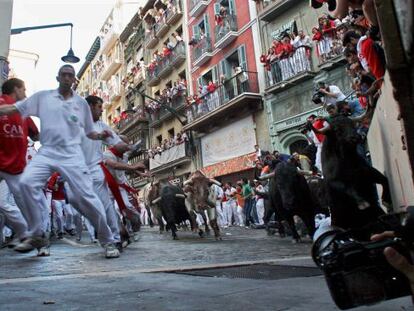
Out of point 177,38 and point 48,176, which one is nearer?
point 48,176

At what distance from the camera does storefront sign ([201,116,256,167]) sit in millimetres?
24250

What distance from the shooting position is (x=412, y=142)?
174cm

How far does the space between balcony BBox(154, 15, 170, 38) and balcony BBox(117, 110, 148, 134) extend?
6330 mm

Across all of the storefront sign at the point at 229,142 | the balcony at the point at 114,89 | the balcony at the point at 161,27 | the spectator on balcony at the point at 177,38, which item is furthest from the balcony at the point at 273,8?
the balcony at the point at 114,89

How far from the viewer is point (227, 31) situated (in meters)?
25.7

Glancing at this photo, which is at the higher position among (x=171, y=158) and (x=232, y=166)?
(x=171, y=158)

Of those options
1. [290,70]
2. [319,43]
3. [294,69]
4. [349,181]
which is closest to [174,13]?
[290,70]

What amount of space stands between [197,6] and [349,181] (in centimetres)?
2603

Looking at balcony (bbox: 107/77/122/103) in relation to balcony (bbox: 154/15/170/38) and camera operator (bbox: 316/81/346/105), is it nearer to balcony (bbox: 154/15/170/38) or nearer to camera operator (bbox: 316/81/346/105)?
balcony (bbox: 154/15/170/38)

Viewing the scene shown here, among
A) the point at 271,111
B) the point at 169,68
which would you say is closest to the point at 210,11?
the point at 169,68

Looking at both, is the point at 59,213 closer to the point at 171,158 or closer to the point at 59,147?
the point at 59,147

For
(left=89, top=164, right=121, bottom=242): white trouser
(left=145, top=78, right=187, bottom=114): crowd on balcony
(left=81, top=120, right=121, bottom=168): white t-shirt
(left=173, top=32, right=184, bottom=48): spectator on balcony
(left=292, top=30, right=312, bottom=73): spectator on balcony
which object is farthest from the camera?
(left=173, top=32, right=184, bottom=48): spectator on balcony

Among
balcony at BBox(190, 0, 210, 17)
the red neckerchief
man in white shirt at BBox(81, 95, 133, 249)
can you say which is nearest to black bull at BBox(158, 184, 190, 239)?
the red neckerchief

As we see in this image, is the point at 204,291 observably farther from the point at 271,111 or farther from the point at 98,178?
the point at 271,111
